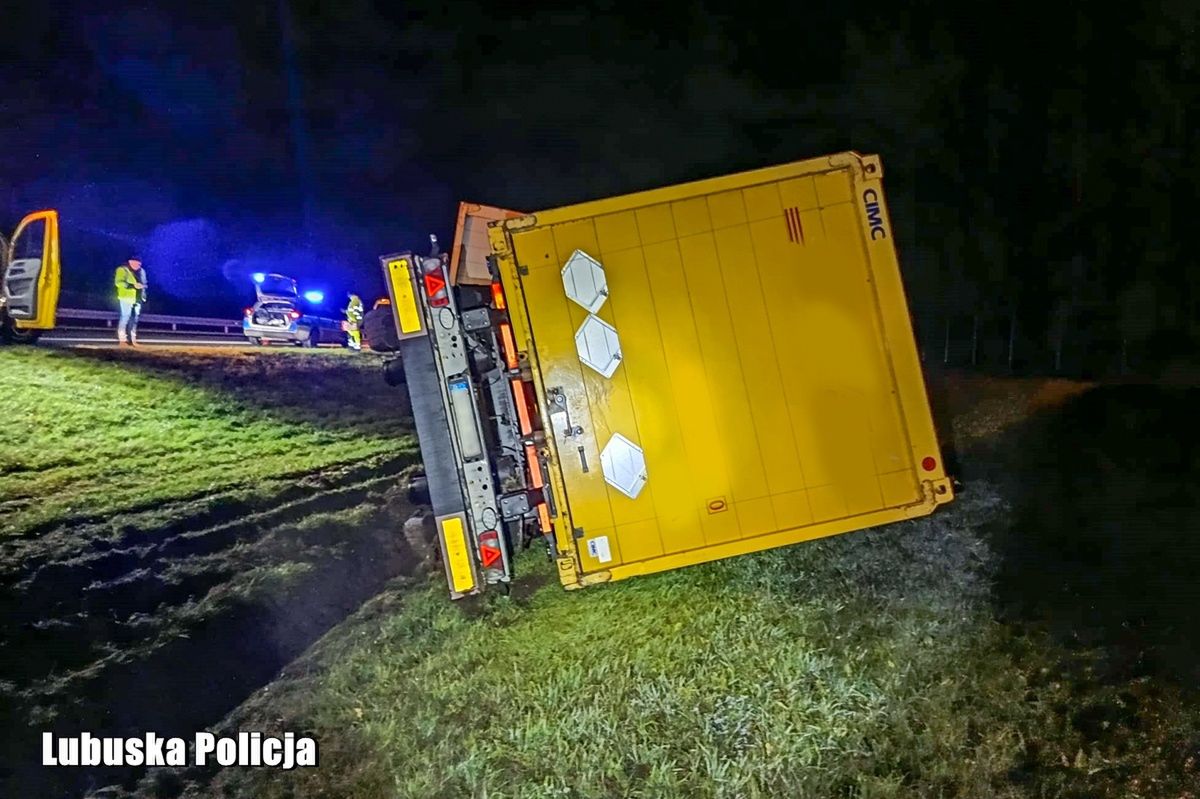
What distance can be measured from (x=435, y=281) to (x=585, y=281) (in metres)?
1.09

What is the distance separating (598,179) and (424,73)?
165cm

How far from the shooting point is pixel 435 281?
4.91 m

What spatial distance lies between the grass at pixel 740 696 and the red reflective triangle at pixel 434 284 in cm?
225

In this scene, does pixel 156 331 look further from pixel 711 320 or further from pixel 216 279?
pixel 711 320

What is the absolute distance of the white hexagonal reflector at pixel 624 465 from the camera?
4457 millimetres

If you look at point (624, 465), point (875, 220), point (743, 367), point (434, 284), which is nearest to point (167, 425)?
point (434, 284)

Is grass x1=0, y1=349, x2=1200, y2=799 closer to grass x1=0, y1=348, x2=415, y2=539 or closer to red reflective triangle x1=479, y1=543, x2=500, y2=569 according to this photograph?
grass x1=0, y1=348, x2=415, y2=539

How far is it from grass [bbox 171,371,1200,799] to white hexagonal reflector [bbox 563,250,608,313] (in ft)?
7.19

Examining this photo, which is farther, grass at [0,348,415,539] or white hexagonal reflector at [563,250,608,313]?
grass at [0,348,415,539]

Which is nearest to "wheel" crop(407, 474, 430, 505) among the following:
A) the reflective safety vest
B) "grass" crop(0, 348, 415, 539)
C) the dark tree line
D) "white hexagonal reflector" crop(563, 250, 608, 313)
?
"grass" crop(0, 348, 415, 539)

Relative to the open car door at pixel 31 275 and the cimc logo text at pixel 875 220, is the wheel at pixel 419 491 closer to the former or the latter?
the open car door at pixel 31 275

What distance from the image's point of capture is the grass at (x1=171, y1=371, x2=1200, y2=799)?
4.82 meters

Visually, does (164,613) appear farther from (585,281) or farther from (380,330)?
(585,281)

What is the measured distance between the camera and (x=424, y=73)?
6039mm
